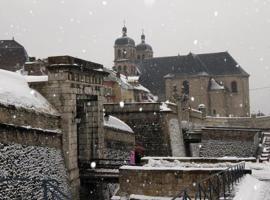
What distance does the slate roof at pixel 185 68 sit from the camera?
233 feet

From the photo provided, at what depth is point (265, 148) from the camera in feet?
104

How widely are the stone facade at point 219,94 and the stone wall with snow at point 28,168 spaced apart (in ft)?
167

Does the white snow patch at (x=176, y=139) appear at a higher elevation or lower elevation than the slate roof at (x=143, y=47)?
lower

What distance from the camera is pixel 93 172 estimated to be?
64.8ft

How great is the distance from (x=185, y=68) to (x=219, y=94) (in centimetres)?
720

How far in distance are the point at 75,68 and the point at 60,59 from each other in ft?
2.49

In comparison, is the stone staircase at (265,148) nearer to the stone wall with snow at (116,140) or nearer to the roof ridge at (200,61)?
the stone wall with snow at (116,140)

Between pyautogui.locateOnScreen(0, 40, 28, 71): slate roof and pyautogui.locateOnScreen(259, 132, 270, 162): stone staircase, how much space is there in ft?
113

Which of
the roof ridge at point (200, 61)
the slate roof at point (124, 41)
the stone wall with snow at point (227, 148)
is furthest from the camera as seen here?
the slate roof at point (124, 41)

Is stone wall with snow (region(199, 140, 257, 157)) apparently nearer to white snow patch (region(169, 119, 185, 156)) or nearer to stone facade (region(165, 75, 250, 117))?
white snow patch (region(169, 119, 185, 156))

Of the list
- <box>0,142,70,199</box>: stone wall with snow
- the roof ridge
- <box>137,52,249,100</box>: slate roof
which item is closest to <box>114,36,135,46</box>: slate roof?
<box>137,52,249,100</box>: slate roof

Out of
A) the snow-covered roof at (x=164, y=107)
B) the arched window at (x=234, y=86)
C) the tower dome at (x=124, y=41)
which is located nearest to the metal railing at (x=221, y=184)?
the snow-covered roof at (x=164, y=107)

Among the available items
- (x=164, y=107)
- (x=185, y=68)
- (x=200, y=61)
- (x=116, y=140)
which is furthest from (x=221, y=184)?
(x=200, y=61)

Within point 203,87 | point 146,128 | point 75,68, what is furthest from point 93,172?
point 203,87
